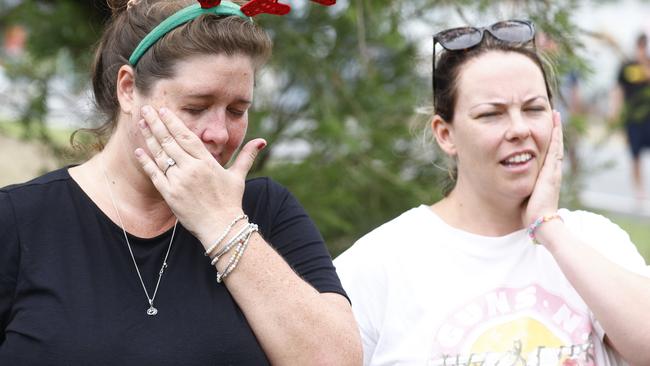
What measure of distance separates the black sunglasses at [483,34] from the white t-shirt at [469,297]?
61 centimetres

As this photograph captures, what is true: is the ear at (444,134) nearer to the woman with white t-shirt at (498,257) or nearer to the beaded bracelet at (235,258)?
the woman with white t-shirt at (498,257)

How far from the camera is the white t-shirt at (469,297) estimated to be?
264 cm

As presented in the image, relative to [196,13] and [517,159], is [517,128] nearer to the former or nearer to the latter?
[517,159]

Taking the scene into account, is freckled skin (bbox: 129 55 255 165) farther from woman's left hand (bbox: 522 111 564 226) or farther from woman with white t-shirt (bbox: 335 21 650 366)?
woman's left hand (bbox: 522 111 564 226)

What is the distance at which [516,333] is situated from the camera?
265 cm

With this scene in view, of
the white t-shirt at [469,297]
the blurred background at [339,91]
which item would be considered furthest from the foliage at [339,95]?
the white t-shirt at [469,297]

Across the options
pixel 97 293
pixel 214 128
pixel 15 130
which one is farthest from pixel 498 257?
pixel 15 130

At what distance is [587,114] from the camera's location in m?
5.41

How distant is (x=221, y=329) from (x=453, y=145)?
1.22 meters

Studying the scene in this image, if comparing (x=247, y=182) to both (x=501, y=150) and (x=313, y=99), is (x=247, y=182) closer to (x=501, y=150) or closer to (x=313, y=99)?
(x=501, y=150)

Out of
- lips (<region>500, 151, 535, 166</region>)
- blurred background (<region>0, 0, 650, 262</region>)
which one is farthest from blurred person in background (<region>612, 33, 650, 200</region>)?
lips (<region>500, 151, 535, 166</region>)

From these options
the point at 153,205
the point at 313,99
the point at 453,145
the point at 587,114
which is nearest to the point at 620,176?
the point at 587,114

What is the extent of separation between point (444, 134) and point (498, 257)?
50cm

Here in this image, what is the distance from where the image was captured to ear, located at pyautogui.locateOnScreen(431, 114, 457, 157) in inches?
121
